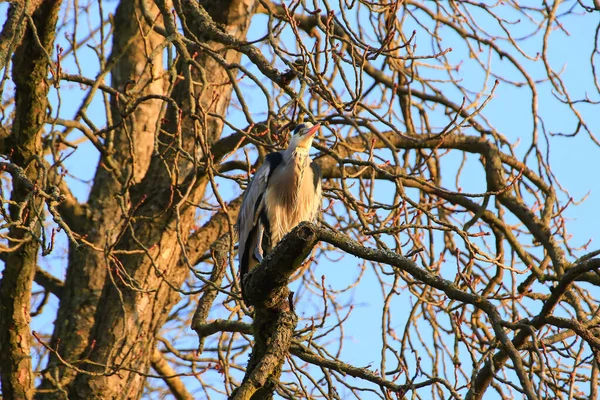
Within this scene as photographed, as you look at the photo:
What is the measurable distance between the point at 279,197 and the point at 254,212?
22 centimetres

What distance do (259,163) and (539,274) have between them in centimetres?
224

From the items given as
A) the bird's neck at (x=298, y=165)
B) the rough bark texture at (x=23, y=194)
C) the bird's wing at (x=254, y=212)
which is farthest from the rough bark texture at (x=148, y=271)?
the rough bark texture at (x=23, y=194)

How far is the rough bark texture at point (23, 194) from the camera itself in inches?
187

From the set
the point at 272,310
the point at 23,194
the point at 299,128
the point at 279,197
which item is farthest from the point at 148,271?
the point at 272,310

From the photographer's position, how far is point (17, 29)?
4020 mm

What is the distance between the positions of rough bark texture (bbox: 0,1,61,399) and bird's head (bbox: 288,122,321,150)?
1.71 meters

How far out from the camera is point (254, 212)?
562 centimetres

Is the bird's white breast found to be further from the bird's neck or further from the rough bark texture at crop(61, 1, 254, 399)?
the rough bark texture at crop(61, 1, 254, 399)

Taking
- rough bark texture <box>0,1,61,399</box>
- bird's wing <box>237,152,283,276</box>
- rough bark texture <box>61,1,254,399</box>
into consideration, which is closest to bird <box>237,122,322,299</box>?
bird's wing <box>237,152,283,276</box>

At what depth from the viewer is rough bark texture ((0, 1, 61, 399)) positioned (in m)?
4.74

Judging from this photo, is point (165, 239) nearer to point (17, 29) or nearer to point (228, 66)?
point (228, 66)

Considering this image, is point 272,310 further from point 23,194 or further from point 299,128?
point 299,128

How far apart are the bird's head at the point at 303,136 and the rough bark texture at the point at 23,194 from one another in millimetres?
1711

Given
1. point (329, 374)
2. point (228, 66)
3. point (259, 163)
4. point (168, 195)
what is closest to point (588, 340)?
point (329, 374)
